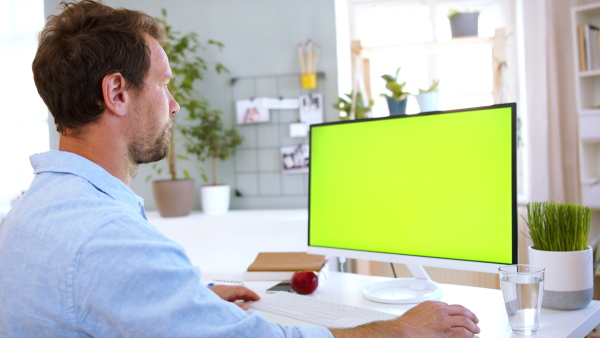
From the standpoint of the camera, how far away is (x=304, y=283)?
139 cm

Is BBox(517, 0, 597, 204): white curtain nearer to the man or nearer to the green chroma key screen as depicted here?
the green chroma key screen

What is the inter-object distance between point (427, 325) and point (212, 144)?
2.24m

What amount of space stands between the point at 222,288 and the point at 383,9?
8.12ft

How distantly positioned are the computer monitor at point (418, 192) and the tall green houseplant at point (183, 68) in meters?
1.73

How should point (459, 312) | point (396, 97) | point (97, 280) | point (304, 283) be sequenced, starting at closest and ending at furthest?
point (97, 280) < point (459, 312) < point (304, 283) < point (396, 97)

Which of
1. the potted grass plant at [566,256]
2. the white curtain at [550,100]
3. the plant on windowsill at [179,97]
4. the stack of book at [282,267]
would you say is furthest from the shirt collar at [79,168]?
the white curtain at [550,100]

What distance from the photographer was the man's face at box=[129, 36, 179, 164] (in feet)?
3.43

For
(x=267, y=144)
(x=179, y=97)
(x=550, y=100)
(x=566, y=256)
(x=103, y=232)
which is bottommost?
(x=566, y=256)

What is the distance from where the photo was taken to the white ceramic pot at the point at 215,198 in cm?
308

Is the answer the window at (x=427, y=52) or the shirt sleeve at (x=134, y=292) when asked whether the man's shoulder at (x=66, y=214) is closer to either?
the shirt sleeve at (x=134, y=292)

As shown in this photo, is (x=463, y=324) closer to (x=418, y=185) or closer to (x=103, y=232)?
(x=418, y=185)

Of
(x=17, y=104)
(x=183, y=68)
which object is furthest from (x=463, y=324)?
(x=17, y=104)

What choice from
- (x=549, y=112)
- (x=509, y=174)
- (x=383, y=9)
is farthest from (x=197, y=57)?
(x=509, y=174)

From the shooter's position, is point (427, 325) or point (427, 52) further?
point (427, 52)
